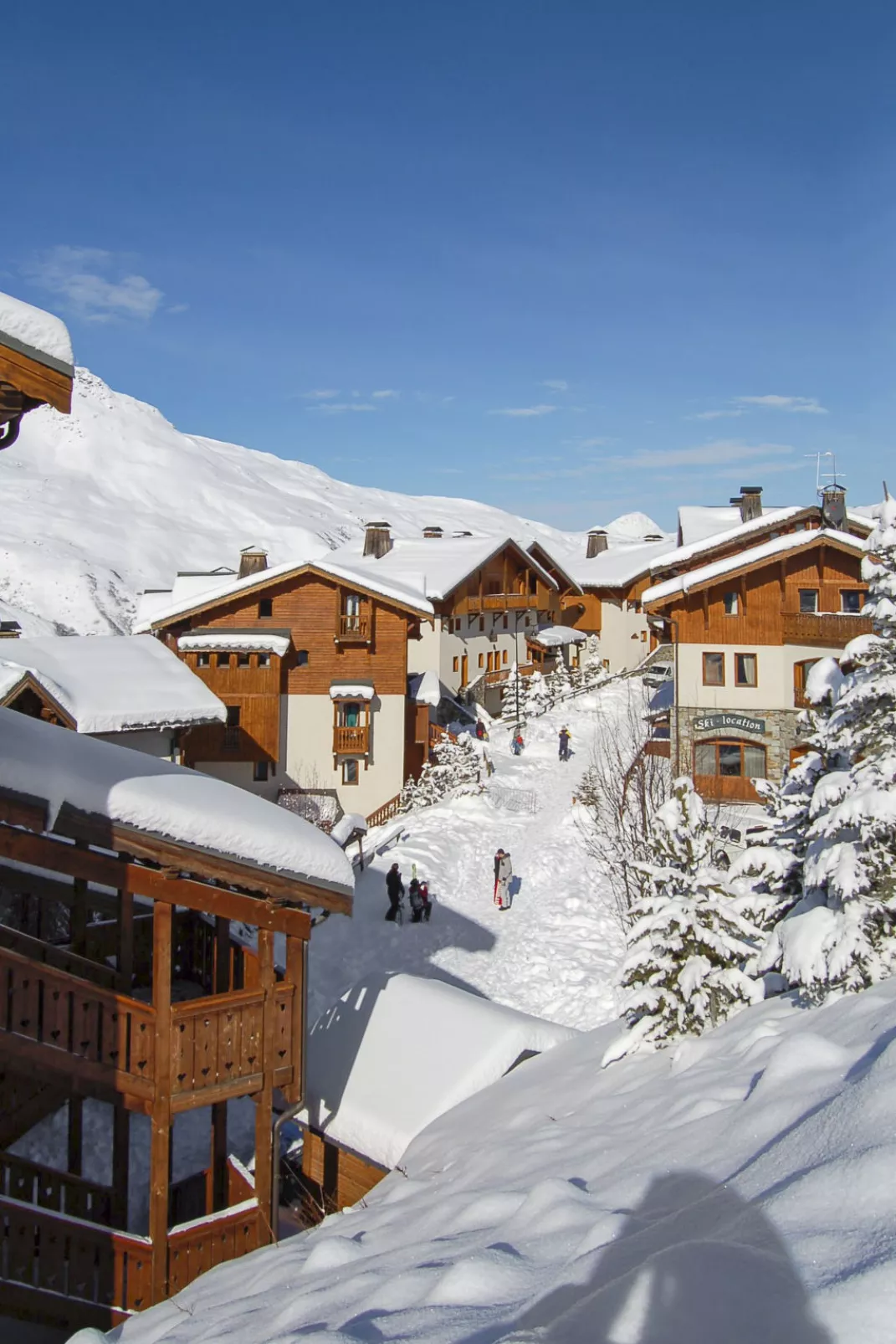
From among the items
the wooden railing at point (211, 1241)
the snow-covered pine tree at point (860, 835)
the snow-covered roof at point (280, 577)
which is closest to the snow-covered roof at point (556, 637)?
the snow-covered roof at point (280, 577)

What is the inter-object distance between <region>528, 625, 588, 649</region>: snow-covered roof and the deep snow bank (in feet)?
138

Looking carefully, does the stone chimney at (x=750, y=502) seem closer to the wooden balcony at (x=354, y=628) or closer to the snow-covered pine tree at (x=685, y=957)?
the wooden balcony at (x=354, y=628)

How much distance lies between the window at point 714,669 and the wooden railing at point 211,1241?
2332 centimetres

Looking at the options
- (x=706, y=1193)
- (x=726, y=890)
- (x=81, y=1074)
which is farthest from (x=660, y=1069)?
(x=81, y=1074)

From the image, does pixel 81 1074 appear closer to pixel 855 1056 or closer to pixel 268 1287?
pixel 268 1287

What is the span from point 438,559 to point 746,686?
18.0 metres

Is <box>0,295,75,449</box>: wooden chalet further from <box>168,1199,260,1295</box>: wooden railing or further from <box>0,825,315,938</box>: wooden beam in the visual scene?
<box>168,1199,260,1295</box>: wooden railing

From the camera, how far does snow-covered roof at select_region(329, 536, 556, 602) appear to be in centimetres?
3981

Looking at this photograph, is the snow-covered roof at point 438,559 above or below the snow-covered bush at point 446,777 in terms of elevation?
above

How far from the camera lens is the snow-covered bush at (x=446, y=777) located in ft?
98.7

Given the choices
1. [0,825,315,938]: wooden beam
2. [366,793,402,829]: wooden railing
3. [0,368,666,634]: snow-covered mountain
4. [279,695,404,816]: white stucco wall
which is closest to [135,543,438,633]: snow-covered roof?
[279,695,404,816]: white stucco wall

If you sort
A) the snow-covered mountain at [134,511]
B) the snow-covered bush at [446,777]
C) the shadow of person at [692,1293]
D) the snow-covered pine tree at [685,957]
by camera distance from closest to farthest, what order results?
the shadow of person at [692,1293], the snow-covered pine tree at [685,957], the snow-covered bush at [446,777], the snow-covered mountain at [134,511]

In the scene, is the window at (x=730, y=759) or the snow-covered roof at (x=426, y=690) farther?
the snow-covered roof at (x=426, y=690)

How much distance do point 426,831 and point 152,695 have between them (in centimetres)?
883
